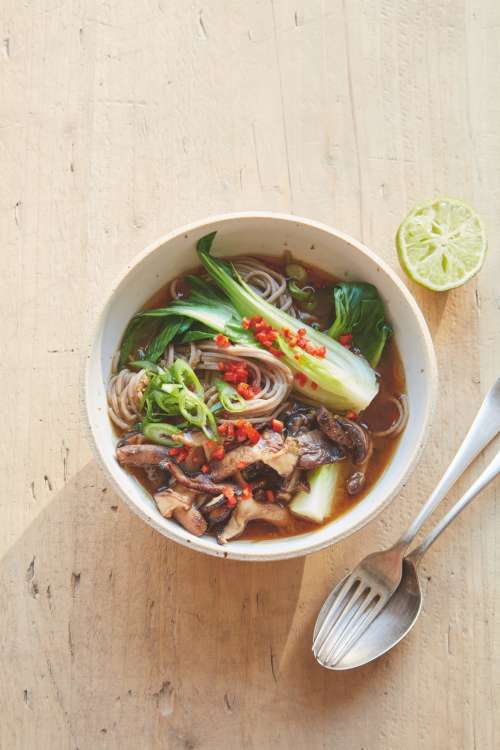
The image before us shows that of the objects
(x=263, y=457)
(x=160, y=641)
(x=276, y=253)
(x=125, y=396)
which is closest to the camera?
(x=263, y=457)

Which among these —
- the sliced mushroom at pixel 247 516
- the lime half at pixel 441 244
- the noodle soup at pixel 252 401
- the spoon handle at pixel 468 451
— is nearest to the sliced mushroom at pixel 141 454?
the noodle soup at pixel 252 401

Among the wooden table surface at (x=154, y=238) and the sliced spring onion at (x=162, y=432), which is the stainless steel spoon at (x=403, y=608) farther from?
the sliced spring onion at (x=162, y=432)

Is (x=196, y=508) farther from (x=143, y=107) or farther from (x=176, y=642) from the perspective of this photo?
(x=143, y=107)

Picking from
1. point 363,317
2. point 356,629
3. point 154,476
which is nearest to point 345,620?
point 356,629

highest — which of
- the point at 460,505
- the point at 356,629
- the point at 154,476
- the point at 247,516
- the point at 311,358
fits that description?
the point at 311,358

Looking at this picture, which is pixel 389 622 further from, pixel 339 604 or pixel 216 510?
pixel 216 510

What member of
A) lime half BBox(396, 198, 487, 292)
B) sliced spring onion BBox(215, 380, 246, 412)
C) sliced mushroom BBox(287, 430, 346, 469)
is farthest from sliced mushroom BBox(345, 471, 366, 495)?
lime half BBox(396, 198, 487, 292)

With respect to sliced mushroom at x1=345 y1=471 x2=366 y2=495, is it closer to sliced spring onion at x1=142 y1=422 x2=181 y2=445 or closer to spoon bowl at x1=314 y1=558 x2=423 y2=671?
spoon bowl at x1=314 y1=558 x2=423 y2=671
